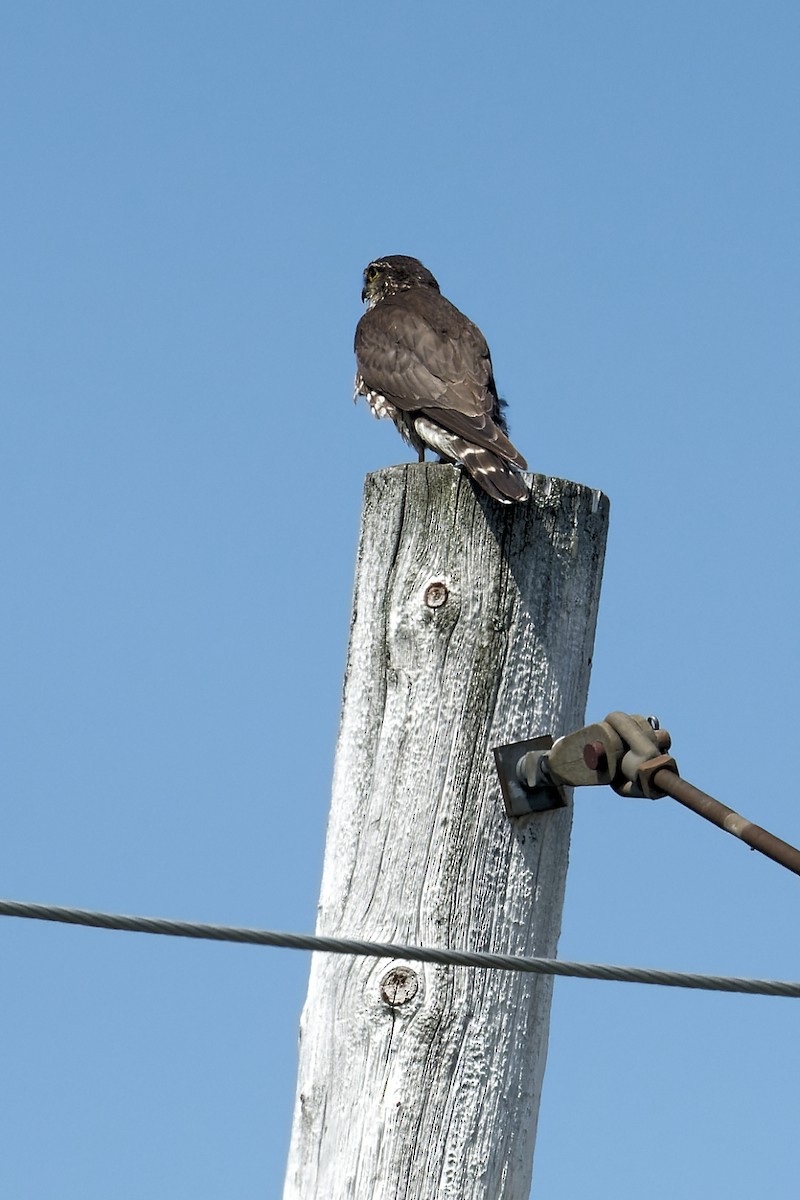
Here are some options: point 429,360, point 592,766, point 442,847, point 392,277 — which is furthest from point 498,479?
point 392,277

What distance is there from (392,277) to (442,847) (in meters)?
5.32

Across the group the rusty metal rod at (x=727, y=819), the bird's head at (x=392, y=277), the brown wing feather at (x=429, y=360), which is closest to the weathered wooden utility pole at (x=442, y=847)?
the rusty metal rod at (x=727, y=819)

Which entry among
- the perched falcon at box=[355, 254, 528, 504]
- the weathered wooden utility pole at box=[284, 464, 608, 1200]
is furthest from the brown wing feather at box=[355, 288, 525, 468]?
the weathered wooden utility pole at box=[284, 464, 608, 1200]

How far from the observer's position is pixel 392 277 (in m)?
7.64

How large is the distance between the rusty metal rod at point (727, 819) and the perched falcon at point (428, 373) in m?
1.58

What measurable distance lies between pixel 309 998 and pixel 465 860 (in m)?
0.45

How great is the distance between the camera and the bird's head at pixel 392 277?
7570 millimetres

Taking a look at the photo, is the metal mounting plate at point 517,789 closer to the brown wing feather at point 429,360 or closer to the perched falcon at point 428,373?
the perched falcon at point 428,373

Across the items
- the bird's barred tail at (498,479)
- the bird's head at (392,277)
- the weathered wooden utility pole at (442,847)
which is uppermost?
the bird's head at (392,277)

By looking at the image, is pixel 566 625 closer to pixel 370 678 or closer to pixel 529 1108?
pixel 370 678

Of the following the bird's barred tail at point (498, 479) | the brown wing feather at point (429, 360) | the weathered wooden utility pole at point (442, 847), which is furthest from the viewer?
the brown wing feather at point (429, 360)

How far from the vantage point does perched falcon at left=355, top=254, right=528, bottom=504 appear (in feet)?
16.8

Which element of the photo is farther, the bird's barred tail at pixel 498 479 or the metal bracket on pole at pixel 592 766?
the bird's barred tail at pixel 498 479

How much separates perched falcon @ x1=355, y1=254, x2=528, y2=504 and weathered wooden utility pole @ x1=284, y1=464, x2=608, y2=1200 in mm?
1162
